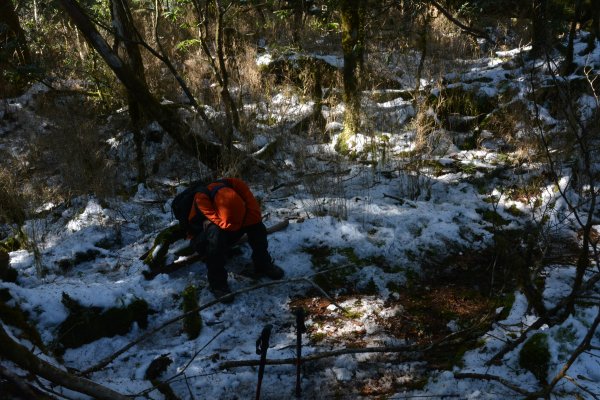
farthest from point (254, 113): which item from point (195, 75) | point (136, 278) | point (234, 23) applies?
point (136, 278)

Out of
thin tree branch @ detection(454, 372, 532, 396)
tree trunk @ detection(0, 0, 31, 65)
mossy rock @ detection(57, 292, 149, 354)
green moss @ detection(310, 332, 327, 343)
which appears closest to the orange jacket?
mossy rock @ detection(57, 292, 149, 354)

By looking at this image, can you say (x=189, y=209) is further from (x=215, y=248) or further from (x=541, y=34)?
(x=541, y=34)

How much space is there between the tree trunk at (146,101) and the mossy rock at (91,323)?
9.67 ft

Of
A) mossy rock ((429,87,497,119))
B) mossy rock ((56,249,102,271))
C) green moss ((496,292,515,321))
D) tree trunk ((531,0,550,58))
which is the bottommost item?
green moss ((496,292,515,321))

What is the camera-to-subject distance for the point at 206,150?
614 cm

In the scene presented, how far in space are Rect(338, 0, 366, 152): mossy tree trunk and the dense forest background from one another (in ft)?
0.11

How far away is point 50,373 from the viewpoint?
5.12 feet

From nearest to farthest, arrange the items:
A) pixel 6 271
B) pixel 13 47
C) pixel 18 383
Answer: pixel 18 383
pixel 6 271
pixel 13 47

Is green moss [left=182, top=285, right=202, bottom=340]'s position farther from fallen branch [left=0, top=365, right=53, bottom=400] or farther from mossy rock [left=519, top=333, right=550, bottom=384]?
mossy rock [left=519, top=333, right=550, bottom=384]

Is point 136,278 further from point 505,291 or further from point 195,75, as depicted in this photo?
point 195,75

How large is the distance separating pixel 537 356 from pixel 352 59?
17.0 ft

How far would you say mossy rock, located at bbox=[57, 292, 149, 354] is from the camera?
318 cm

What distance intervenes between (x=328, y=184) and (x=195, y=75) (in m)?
4.62

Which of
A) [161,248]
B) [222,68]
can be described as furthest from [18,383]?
[222,68]
